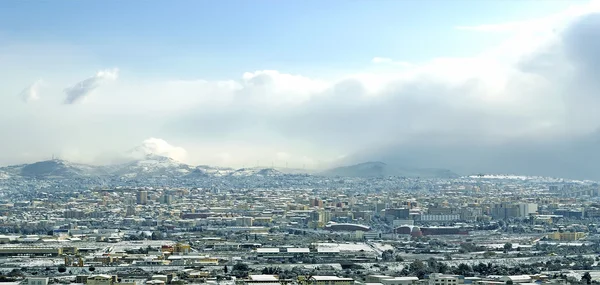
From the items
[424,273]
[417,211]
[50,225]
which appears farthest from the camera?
[417,211]

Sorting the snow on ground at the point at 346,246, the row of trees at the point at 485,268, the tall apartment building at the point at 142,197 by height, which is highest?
the tall apartment building at the point at 142,197

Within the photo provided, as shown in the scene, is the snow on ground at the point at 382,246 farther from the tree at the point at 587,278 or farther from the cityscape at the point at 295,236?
the tree at the point at 587,278

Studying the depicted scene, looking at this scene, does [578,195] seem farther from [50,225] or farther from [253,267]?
[253,267]

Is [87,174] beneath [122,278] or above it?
above

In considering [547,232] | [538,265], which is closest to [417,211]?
[547,232]

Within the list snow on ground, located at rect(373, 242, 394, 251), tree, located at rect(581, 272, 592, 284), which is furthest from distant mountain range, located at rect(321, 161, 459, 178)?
tree, located at rect(581, 272, 592, 284)

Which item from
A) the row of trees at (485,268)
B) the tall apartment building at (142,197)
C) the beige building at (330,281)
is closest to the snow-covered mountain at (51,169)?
the tall apartment building at (142,197)

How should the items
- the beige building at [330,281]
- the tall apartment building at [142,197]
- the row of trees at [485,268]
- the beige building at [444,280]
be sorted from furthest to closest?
the tall apartment building at [142,197]
the row of trees at [485,268]
the beige building at [330,281]
the beige building at [444,280]

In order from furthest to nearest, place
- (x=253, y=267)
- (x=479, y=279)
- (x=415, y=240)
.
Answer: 1. (x=415, y=240)
2. (x=253, y=267)
3. (x=479, y=279)

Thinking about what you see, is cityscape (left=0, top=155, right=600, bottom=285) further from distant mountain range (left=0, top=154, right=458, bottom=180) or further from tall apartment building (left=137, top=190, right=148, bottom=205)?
distant mountain range (left=0, top=154, right=458, bottom=180)
